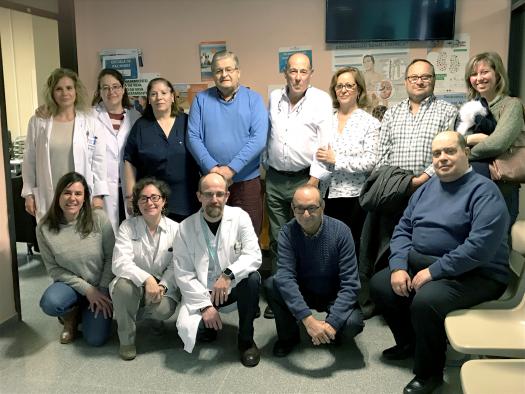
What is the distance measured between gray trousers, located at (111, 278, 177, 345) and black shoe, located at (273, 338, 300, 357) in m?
0.62

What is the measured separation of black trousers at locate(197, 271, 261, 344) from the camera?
263cm

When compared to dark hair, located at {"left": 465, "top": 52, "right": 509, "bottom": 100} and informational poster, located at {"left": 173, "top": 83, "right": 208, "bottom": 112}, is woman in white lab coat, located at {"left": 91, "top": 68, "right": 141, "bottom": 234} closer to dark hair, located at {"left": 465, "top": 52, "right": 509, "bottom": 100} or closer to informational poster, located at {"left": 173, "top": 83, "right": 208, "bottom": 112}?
informational poster, located at {"left": 173, "top": 83, "right": 208, "bottom": 112}

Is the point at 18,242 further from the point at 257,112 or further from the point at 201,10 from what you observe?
the point at 201,10

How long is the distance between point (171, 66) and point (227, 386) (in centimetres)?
276

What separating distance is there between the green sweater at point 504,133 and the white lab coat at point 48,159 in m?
2.16

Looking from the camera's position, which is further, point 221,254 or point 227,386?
point 221,254

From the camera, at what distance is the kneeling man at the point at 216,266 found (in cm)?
258

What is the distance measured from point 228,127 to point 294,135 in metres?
0.39

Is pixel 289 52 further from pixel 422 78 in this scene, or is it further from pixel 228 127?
pixel 422 78

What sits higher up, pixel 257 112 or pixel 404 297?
pixel 257 112

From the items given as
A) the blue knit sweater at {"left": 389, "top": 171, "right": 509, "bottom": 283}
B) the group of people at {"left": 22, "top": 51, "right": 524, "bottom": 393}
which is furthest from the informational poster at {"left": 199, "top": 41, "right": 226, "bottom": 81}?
the blue knit sweater at {"left": 389, "top": 171, "right": 509, "bottom": 283}

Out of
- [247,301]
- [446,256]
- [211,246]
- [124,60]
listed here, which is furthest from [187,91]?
[446,256]

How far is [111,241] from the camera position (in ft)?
9.70

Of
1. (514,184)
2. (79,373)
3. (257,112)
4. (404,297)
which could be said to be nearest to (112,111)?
(257,112)
